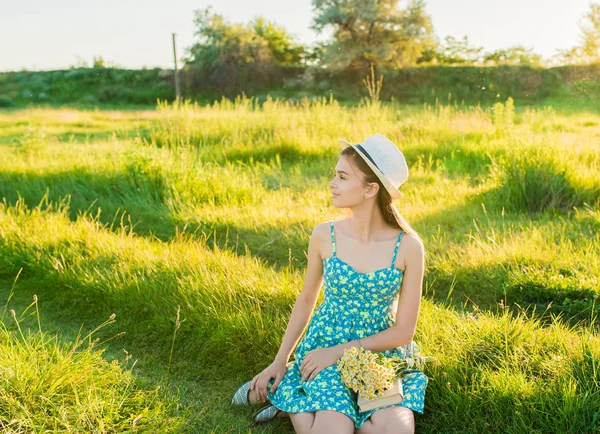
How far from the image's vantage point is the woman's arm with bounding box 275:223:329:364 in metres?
3.16

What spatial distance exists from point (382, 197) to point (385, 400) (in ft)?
3.28

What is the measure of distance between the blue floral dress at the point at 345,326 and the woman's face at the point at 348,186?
272mm

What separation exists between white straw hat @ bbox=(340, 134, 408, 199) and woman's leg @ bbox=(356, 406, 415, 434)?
40.9 inches

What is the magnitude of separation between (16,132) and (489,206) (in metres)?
12.1

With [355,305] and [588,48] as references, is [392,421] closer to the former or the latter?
[355,305]

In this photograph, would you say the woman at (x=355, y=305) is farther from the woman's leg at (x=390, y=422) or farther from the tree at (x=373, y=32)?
the tree at (x=373, y=32)

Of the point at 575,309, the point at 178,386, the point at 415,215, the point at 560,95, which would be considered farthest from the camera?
the point at 560,95

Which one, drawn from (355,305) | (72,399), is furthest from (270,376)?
(72,399)

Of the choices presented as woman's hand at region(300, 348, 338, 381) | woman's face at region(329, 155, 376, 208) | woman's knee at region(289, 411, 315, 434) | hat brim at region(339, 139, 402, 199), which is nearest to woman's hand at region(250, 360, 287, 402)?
woman's hand at region(300, 348, 338, 381)

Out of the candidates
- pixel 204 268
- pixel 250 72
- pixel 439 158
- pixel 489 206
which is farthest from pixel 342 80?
pixel 204 268

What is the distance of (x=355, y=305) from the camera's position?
3.10 meters

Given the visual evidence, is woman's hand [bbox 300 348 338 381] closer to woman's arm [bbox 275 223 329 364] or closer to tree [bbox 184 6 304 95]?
woman's arm [bbox 275 223 329 364]

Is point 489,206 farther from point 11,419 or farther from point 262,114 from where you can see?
point 262,114

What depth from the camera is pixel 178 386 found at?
3654 mm
